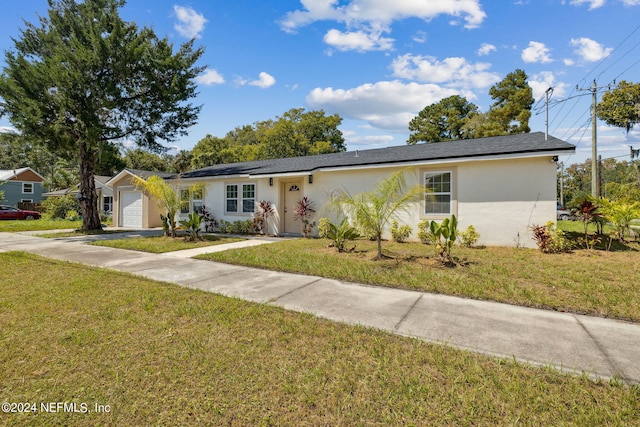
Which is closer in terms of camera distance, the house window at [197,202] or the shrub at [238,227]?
the shrub at [238,227]

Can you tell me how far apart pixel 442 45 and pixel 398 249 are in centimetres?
→ 971

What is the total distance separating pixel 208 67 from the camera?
52.2ft

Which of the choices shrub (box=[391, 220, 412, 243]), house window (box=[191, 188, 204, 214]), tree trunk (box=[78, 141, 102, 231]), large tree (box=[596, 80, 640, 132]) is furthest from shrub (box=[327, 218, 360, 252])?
large tree (box=[596, 80, 640, 132])

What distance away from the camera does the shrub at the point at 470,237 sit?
31.8 feet

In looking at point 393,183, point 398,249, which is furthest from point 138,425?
point 398,249

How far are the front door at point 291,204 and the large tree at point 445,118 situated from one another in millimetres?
22324

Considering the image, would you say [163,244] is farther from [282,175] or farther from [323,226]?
[323,226]

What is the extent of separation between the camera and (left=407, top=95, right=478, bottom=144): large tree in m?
30.8

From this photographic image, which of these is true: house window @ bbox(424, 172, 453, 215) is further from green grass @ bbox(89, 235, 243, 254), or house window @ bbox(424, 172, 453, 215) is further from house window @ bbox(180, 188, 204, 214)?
house window @ bbox(180, 188, 204, 214)

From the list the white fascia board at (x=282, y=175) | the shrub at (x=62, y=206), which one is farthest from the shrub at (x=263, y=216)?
the shrub at (x=62, y=206)

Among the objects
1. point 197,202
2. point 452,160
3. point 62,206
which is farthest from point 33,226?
point 452,160

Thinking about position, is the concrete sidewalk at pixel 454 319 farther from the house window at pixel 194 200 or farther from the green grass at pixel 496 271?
the house window at pixel 194 200

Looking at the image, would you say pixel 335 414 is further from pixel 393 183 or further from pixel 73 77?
pixel 73 77

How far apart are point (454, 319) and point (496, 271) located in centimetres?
310
